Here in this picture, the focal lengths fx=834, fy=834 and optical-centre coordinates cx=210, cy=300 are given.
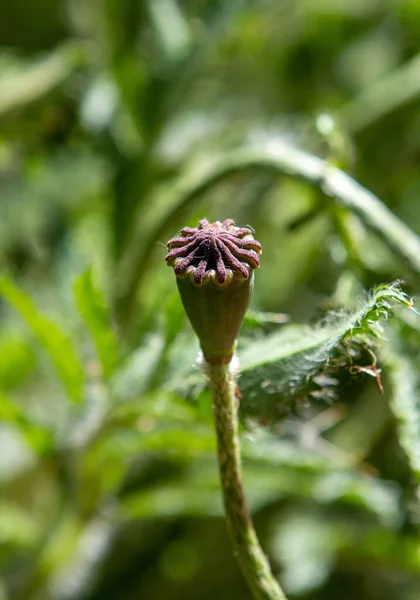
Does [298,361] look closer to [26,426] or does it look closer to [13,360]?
[26,426]

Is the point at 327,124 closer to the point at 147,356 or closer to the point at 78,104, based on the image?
the point at 147,356

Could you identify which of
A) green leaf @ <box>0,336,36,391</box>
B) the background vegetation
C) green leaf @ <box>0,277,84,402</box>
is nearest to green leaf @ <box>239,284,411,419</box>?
the background vegetation

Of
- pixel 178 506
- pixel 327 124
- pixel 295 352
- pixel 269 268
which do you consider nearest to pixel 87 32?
pixel 269 268

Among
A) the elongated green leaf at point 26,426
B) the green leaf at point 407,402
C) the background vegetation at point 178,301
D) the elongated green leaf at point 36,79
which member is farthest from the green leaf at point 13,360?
the green leaf at point 407,402

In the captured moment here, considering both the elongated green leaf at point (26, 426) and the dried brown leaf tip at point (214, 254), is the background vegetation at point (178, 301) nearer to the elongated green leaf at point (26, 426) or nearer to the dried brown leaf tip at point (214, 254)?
the elongated green leaf at point (26, 426)

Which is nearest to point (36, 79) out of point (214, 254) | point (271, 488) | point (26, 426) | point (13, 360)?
point (13, 360)

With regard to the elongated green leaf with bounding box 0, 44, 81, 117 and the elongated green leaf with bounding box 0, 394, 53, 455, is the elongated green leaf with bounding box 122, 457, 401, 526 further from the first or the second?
the elongated green leaf with bounding box 0, 44, 81, 117
